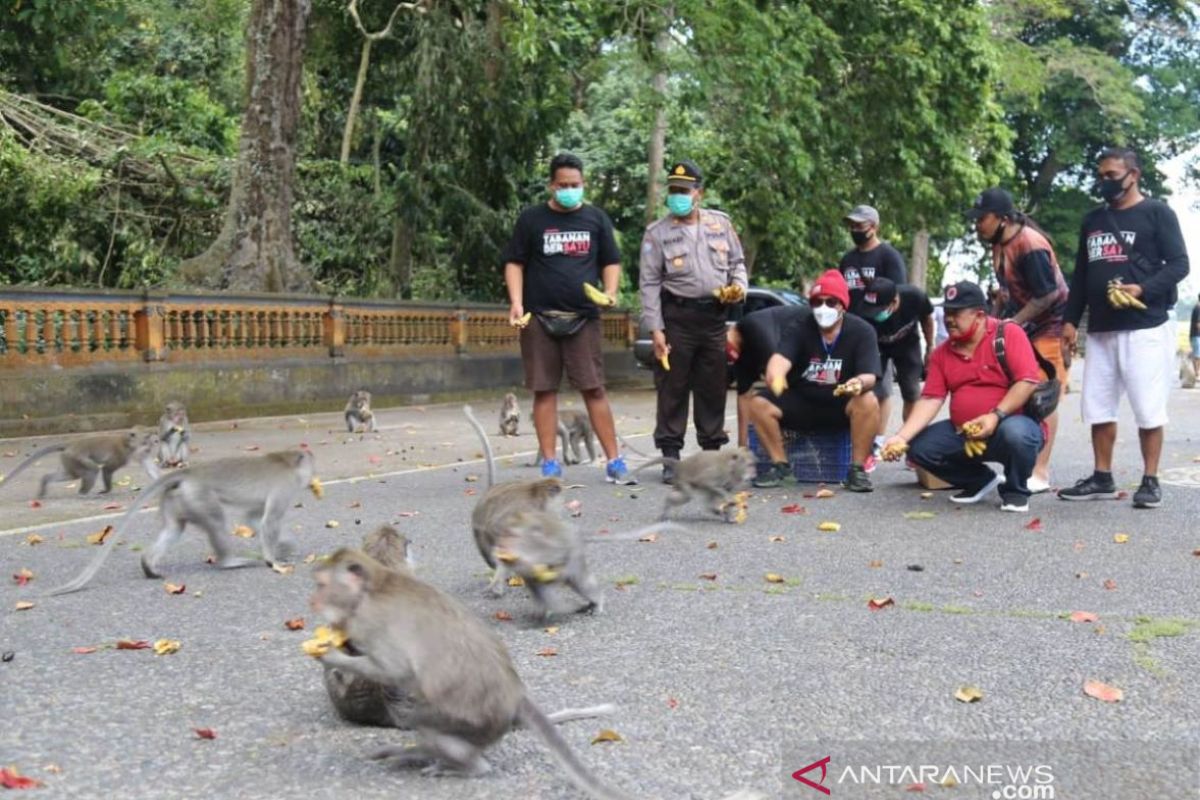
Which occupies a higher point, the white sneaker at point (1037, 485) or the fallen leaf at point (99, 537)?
the white sneaker at point (1037, 485)

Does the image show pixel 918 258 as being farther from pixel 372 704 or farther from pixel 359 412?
pixel 372 704

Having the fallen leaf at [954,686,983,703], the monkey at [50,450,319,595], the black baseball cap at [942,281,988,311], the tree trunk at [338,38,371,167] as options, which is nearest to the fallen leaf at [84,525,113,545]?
the monkey at [50,450,319,595]

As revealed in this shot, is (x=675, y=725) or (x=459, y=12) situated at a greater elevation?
(x=459, y=12)

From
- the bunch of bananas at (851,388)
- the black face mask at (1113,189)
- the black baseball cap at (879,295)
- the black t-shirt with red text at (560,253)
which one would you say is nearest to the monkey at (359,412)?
the black t-shirt with red text at (560,253)

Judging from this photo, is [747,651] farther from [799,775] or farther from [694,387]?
[694,387]

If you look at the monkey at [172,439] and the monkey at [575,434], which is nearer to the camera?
the monkey at [172,439]

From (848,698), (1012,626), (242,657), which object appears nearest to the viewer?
(848,698)

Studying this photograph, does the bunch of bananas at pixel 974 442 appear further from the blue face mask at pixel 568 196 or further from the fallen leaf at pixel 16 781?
the fallen leaf at pixel 16 781

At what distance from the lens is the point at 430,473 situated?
10.6 metres

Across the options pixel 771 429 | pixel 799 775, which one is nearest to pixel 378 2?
pixel 771 429

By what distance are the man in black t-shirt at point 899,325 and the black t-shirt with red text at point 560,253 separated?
200cm

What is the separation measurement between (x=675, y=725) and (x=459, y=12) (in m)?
18.2

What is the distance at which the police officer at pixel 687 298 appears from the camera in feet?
30.4

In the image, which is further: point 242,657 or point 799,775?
point 242,657
